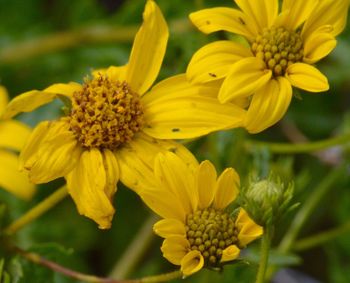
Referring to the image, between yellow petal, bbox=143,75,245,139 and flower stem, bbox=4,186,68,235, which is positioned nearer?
yellow petal, bbox=143,75,245,139

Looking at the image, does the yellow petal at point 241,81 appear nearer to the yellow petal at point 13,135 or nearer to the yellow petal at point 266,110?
the yellow petal at point 266,110

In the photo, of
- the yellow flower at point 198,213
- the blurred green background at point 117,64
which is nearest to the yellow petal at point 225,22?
the yellow flower at point 198,213

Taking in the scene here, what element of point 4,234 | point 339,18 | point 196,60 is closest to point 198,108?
point 196,60

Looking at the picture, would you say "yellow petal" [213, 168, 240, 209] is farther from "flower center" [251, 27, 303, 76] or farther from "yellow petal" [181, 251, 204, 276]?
"flower center" [251, 27, 303, 76]

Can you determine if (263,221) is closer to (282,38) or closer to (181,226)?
(181,226)

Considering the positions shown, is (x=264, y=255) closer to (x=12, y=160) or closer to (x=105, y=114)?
(x=105, y=114)

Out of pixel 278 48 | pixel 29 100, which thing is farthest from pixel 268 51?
pixel 29 100

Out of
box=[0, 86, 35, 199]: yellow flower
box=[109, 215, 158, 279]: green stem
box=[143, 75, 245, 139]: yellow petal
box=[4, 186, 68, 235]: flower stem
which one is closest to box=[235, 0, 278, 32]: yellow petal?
box=[143, 75, 245, 139]: yellow petal
